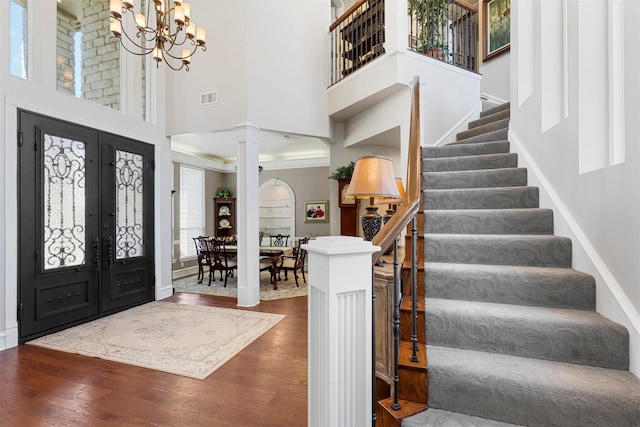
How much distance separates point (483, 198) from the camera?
8.45ft

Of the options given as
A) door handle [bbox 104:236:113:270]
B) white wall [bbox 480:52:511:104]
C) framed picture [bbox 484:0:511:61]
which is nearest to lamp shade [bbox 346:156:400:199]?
door handle [bbox 104:236:113:270]

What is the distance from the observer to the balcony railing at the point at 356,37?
461cm

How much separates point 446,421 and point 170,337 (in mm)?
3046

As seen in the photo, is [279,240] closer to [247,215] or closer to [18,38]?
[247,215]

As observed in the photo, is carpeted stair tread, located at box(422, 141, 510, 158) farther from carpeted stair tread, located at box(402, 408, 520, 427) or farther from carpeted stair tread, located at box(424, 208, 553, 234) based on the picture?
carpeted stair tread, located at box(402, 408, 520, 427)

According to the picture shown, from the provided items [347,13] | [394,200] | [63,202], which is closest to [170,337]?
[63,202]

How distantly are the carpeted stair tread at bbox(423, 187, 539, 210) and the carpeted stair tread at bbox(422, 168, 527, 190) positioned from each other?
0.18 meters

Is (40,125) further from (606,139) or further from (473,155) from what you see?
(606,139)

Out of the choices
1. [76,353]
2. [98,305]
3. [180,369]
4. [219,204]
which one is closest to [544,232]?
[180,369]

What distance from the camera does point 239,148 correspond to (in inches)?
183

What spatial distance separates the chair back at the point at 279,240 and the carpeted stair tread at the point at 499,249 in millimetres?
5770

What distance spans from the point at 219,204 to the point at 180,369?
248 inches

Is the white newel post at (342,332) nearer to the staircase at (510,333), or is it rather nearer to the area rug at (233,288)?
the staircase at (510,333)

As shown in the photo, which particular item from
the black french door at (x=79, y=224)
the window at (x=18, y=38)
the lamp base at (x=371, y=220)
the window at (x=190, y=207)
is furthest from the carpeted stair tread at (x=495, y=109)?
the window at (x=190, y=207)
